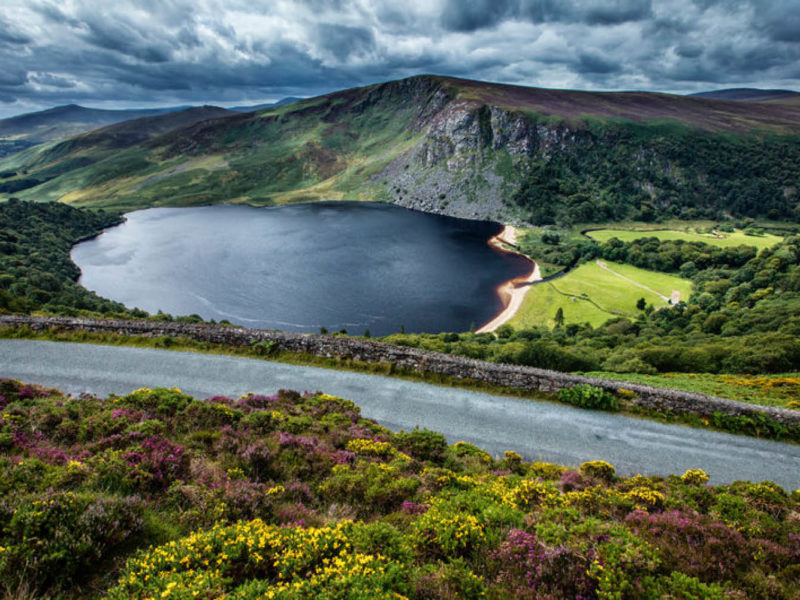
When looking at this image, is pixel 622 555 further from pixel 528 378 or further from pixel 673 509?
pixel 528 378

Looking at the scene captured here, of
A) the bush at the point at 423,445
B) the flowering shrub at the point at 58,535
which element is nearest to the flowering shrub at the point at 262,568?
the flowering shrub at the point at 58,535

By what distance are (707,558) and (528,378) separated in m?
10.9

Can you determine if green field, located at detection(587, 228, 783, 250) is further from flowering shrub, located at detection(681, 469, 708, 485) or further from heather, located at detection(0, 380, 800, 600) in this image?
heather, located at detection(0, 380, 800, 600)

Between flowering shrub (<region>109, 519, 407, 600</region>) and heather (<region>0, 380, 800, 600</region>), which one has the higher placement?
flowering shrub (<region>109, 519, 407, 600</region>)

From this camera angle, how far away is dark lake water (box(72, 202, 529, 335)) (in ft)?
265

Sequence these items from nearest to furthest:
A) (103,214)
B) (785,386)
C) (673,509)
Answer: (673,509)
(785,386)
(103,214)

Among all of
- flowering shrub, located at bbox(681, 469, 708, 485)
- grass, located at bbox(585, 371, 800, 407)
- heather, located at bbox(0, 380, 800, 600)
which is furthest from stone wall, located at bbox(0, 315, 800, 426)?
heather, located at bbox(0, 380, 800, 600)

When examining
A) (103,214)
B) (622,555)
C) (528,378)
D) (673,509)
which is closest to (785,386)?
(528,378)

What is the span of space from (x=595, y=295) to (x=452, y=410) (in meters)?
88.8

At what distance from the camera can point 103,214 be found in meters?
185

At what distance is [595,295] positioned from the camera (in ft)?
305

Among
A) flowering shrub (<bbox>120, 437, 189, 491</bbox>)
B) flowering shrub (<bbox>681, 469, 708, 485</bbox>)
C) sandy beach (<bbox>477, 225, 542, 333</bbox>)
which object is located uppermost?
flowering shrub (<bbox>120, 437, 189, 491</bbox>)

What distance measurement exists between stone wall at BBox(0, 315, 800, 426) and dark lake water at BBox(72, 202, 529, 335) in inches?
1993

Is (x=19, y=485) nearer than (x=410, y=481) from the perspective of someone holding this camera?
Yes
